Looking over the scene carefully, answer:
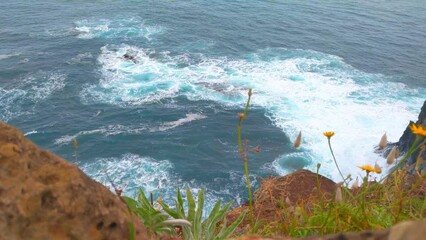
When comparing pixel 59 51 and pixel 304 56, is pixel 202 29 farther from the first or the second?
pixel 59 51

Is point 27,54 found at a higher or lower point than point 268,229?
lower

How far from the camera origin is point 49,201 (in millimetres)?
2535

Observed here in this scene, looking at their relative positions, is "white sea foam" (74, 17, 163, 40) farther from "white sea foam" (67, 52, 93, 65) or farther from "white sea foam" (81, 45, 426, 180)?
"white sea foam" (67, 52, 93, 65)

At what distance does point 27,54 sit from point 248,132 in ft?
79.3

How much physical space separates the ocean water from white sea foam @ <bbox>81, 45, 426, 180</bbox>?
0.44 feet

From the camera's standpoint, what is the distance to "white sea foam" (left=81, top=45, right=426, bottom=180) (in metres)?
35.7

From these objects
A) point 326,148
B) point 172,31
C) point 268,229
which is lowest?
point 326,148

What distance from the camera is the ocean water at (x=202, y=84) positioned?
3191cm

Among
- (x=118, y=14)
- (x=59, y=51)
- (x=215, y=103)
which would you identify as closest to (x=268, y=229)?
(x=215, y=103)

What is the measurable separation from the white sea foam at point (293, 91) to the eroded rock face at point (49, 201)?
95.2 ft

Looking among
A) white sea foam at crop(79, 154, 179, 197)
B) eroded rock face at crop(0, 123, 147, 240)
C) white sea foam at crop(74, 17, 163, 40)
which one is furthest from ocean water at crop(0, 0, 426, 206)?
eroded rock face at crop(0, 123, 147, 240)

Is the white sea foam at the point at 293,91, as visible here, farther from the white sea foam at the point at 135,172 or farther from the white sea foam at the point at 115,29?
the white sea foam at the point at 135,172

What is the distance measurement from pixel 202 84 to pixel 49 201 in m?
39.1

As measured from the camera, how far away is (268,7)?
209ft
